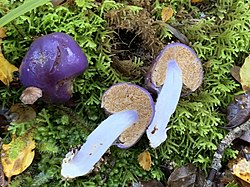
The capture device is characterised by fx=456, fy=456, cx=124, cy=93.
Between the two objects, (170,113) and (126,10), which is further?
(126,10)

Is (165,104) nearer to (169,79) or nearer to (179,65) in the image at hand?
(169,79)

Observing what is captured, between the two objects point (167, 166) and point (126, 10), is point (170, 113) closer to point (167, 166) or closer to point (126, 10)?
point (167, 166)

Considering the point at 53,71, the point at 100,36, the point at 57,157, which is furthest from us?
the point at 100,36

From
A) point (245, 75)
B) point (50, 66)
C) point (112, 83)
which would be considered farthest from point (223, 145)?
point (50, 66)

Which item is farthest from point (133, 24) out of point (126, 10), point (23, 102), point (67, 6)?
point (23, 102)

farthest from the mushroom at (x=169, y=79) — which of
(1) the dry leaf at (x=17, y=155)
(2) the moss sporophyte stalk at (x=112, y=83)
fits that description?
(1) the dry leaf at (x=17, y=155)
